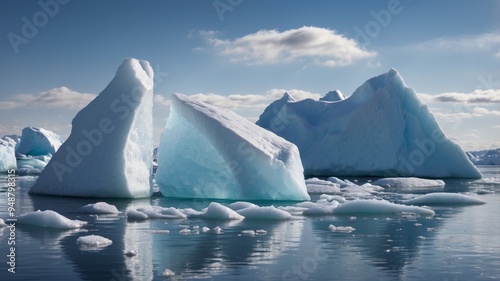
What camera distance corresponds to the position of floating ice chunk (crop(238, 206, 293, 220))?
12.0m

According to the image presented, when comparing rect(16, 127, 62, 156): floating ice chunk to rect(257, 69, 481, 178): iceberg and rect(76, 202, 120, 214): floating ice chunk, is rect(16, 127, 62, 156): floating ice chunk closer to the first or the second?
rect(257, 69, 481, 178): iceberg

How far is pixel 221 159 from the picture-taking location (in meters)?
17.6

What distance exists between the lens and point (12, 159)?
147 feet

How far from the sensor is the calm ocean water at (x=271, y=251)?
654 centimetres

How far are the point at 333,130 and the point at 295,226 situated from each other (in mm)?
31089

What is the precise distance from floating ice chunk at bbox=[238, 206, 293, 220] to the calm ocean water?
0.33 meters

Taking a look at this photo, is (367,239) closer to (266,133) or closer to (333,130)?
(266,133)

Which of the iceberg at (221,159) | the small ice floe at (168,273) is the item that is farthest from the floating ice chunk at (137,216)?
the small ice floe at (168,273)

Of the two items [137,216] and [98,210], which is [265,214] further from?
[98,210]

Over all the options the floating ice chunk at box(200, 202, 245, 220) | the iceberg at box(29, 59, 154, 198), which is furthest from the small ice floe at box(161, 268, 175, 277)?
the iceberg at box(29, 59, 154, 198)

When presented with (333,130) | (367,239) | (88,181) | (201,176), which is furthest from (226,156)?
(333,130)

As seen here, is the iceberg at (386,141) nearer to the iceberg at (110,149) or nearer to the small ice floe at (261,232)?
the iceberg at (110,149)

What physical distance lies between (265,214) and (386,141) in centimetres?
2628

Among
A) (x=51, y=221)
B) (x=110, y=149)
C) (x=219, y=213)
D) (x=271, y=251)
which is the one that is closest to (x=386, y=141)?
(x=110, y=149)
